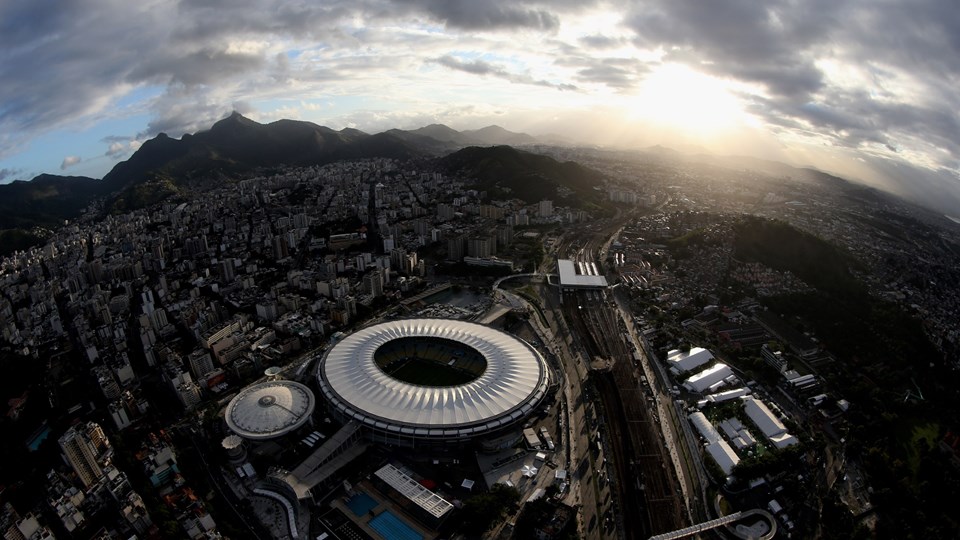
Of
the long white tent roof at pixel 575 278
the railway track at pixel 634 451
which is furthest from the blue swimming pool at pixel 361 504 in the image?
the long white tent roof at pixel 575 278

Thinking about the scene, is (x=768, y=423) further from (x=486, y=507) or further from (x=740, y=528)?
(x=486, y=507)

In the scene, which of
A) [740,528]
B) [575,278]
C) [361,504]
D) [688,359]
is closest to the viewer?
[740,528]

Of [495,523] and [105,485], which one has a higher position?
[495,523]

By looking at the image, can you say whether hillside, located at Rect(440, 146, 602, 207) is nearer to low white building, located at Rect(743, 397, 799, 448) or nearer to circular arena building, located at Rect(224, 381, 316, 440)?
low white building, located at Rect(743, 397, 799, 448)

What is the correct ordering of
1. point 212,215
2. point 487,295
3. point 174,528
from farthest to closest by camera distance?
point 212,215, point 487,295, point 174,528

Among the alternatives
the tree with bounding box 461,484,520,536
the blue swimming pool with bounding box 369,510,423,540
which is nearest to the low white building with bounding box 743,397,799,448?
the tree with bounding box 461,484,520,536

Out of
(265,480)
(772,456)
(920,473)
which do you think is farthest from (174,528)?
(920,473)

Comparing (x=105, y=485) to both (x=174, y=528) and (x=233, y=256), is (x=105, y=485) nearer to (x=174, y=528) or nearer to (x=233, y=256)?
(x=174, y=528)

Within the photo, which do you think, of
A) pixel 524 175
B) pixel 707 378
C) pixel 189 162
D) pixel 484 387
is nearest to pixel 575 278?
pixel 707 378
